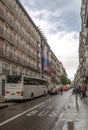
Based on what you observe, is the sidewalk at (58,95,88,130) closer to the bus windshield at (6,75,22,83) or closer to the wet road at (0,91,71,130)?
the wet road at (0,91,71,130)

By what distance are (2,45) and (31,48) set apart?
79.1 feet

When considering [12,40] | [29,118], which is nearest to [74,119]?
[29,118]

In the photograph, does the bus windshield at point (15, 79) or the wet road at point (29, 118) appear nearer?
the wet road at point (29, 118)

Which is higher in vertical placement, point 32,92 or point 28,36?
point 28,36

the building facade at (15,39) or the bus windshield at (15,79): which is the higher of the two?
the building facade at (15,39)

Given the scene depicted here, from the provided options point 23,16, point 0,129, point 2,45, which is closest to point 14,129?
point 0,129

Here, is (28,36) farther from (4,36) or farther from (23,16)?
(4,36)

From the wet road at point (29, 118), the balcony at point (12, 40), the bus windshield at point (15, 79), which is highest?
the balcony at point (12, 40)

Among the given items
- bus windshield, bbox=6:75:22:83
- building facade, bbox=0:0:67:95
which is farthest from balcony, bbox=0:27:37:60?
bus windshield, bbox=6:75:22:83

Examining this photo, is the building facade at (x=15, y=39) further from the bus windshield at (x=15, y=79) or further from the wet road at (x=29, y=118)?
the wet road at (x=29, y=118)

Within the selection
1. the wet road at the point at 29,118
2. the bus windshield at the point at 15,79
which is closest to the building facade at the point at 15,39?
the bus windshield at the point at 15,79

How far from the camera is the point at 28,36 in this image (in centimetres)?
6338

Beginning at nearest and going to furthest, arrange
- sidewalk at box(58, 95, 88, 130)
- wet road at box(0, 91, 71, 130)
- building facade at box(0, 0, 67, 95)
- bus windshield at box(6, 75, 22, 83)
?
1. sidewalk at box(58, 95, 88, 130)
2. wet road at box(0, 91, 71, 130)
3. bus windshield at box(6, 75, 22, 83)
4. building facade at box(0, 0, 67, 95)

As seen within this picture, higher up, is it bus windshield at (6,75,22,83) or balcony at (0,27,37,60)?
balcony at (0,27,37,60)
